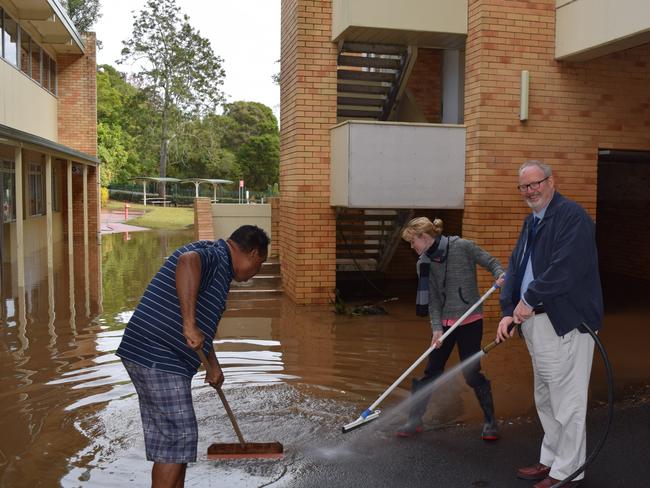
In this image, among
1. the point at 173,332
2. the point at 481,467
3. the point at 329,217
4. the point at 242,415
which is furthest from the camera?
the point at 329,217

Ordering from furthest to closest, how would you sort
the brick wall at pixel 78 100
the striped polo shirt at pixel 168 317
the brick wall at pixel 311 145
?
the brick wall at pixel 78 100, the brick wall at pixel 311 145, the striped polo shirt at pixel 168 317

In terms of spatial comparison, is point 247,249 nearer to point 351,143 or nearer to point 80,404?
point 80,404

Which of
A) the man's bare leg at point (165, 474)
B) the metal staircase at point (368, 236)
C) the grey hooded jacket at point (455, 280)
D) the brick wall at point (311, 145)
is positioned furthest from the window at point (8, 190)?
the man's bare leg at point (165, 474)

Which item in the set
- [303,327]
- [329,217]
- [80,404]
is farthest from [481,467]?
[329,217]

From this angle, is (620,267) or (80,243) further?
(80,243)

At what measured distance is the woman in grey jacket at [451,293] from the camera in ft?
17.3

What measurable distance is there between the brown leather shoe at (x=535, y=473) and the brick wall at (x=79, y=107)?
74.2ft

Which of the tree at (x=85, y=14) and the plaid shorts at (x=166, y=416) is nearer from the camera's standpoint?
the plaid shorts at (x=166, y=416)

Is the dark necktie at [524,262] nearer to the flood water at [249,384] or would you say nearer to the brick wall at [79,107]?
the flood water at [249,384]

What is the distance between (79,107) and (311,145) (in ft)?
55.0

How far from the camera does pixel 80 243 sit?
2344 cm

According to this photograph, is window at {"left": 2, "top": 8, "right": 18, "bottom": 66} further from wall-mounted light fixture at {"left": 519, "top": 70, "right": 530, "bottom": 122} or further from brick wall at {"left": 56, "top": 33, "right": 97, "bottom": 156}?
wall-mounted light fixture at {"left": 519, "top": 70, "right": 530, "bottom": 122}

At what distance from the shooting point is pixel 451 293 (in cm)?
532

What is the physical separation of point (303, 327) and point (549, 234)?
5.83m
